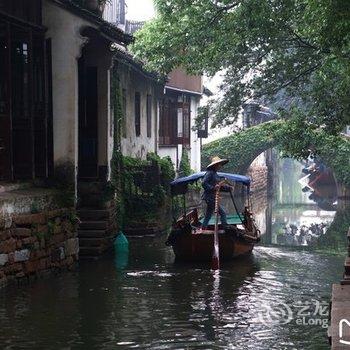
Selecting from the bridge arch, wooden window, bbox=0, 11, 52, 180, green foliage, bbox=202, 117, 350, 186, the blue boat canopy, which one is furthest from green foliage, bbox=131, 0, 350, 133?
the bridge arch

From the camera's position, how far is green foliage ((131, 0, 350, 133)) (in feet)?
55.4

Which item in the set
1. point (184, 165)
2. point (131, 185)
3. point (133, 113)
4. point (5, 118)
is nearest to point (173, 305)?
point (5, 118)

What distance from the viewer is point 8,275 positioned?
11.6m

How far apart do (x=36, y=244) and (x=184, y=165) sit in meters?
19.4

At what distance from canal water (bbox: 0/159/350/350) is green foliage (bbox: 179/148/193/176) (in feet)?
43.3

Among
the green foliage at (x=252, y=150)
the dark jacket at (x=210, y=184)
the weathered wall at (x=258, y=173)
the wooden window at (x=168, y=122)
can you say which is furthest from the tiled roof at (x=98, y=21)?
the weathered wall at (x=258, y=173)

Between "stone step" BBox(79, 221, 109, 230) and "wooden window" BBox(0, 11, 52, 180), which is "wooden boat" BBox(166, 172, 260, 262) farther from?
"wooden window" BBox(0, 11, 52, 180)

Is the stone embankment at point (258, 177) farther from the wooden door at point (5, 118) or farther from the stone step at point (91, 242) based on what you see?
the wooden door at point (5, 118)

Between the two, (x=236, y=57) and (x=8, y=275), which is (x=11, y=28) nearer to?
(x=8, y=275)

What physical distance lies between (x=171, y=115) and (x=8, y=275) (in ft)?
63.3

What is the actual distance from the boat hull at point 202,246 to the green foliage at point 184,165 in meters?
15.3

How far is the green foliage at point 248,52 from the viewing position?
16.9m

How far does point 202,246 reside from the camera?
52.0ft

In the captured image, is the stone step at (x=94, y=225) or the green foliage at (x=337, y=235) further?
the green foliage at (x=337, y=235)
